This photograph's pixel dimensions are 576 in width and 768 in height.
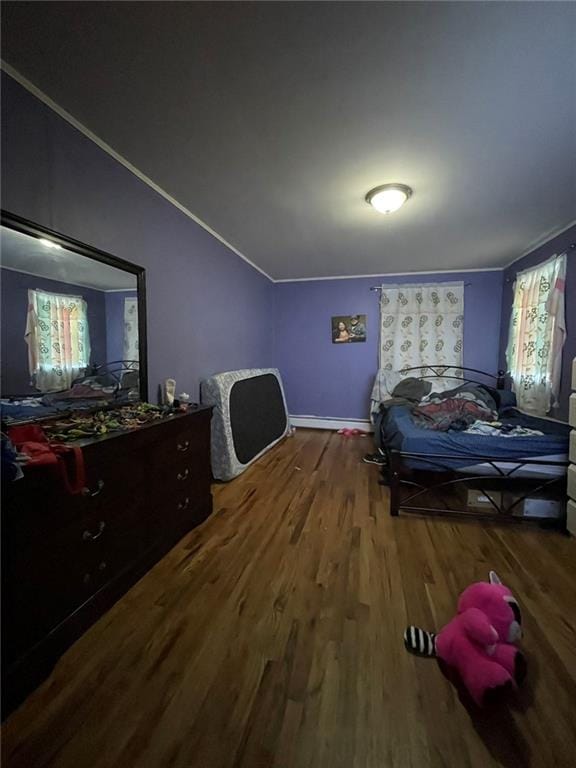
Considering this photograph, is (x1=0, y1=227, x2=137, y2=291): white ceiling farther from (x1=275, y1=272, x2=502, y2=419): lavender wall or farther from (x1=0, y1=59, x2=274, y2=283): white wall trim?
(x1=275, y1=272, x2=502, y2=419): lavender wall

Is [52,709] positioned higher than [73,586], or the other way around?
[73,586]

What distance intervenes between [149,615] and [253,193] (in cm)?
265

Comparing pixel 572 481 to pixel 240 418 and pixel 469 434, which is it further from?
pixel 240 418

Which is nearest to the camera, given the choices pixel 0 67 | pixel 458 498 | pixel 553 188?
pixel 0 67

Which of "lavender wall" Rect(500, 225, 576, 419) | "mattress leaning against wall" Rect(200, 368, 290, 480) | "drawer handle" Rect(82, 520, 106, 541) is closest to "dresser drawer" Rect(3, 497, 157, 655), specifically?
"drawer handle" Rect(82, 520, 106, 541)

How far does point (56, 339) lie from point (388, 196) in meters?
2.31

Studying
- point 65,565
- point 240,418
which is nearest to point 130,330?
point 65,565

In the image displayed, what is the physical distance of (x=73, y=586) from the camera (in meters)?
1.16

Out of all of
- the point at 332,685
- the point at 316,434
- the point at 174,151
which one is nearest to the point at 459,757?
the point at 332,685

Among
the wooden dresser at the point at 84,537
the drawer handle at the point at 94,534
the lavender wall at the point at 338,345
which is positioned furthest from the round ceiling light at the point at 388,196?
the drawer handle at the point at 94,534

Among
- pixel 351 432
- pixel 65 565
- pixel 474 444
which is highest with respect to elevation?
pixel 474 444

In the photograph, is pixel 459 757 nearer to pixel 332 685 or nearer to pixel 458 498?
pixel 332 685

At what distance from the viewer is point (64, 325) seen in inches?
59.1

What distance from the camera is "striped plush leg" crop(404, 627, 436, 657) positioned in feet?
3.76
